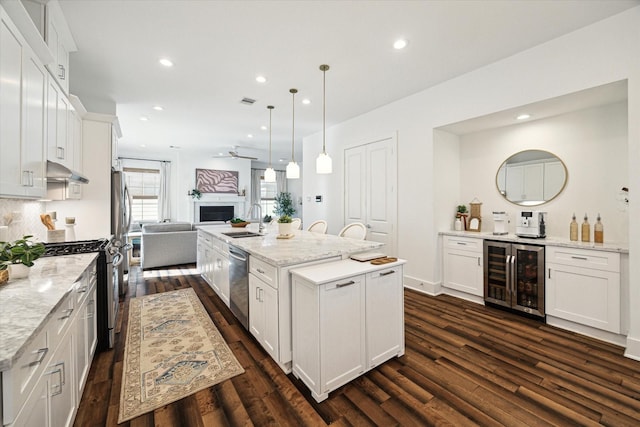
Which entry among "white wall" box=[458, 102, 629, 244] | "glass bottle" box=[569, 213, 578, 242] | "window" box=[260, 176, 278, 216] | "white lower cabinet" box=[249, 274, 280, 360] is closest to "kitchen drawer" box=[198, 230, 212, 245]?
"white lower cabinet" box=[249, 274, 280, 360]

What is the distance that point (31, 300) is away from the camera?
1266 mm

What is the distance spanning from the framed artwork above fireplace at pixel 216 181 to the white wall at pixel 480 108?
489cm

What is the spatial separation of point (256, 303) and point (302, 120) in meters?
3.88

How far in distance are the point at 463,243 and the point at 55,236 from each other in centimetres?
454

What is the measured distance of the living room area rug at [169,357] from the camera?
1.87 meters

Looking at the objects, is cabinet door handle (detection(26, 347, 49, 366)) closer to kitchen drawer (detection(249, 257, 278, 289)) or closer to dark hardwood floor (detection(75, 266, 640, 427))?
dark hardwood floor (detection(75, 266, 640, 427))

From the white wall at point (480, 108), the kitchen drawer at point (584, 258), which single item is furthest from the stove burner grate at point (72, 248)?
the kitchen drawer at point (584, 258)

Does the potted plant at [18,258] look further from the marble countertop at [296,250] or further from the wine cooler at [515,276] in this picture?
the wine cooler at [515,276]

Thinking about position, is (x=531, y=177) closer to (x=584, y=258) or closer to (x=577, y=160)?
(x=577, y=160)

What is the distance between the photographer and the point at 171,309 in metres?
3.33

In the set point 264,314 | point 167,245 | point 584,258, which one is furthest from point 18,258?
point 584,258

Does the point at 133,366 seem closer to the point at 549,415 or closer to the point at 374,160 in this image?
the point at 549,415

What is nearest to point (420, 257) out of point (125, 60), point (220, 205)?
point (125, 60)

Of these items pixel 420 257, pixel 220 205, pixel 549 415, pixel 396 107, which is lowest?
pixel 549 415
